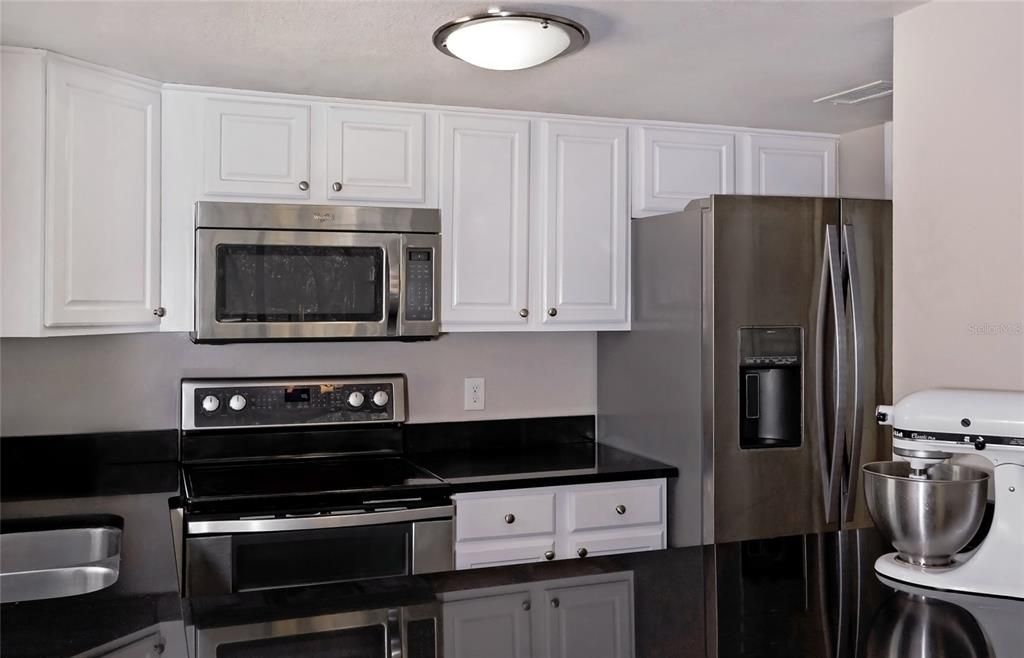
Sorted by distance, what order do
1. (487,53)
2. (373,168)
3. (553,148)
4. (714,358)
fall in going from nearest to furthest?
(487,53) → (714,358) → (373,168) → (553,148)

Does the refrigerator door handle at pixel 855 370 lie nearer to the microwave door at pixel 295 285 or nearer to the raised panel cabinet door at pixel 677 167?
the raised panel cabinet door at pixel 677 167

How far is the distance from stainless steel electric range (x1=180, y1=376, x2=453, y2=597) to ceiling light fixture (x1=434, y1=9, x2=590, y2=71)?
1.27 m

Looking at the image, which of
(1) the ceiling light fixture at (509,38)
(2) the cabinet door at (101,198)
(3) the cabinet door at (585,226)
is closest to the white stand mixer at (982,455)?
(1) the ceiling light fixture at (509,38)

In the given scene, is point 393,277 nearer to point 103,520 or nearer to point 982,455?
point 103,520

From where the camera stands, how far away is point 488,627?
4.33 feet

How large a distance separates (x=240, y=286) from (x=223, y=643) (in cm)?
171

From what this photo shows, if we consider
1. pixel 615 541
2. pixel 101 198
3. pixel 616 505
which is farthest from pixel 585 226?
pixel 101 198

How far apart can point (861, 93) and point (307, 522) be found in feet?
6.87

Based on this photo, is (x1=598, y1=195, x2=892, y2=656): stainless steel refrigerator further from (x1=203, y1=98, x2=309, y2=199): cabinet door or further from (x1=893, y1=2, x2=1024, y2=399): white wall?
(x1=203, y1=98, x2=309, y2=199): cabinet door

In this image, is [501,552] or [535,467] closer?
[501,552]

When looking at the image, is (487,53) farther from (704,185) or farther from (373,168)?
(704,185)

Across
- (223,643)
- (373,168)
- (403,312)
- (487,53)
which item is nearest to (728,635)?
(223,643)

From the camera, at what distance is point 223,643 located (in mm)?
1238

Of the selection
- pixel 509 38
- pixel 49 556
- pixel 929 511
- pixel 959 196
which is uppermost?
pixel 509 38
